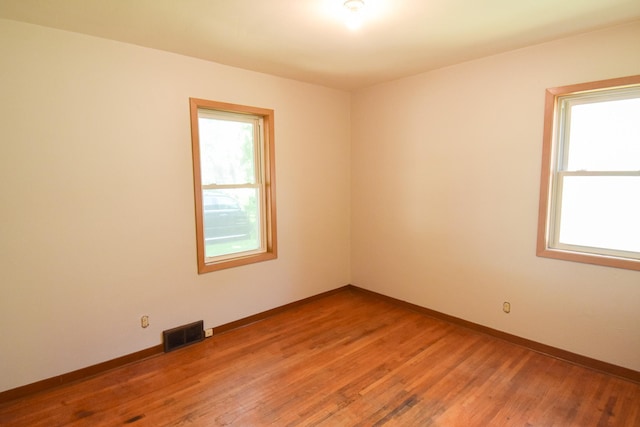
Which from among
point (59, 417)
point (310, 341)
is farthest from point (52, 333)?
point (310, 341)

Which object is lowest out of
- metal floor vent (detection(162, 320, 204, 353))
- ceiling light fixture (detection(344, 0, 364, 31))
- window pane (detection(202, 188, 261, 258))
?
metal floor vent (detection(162, 320, 204, 353))

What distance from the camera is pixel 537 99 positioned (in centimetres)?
290

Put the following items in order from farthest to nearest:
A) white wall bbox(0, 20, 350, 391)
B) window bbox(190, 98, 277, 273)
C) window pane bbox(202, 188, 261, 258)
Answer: window pane bbox(202, 188, 261, 258)
window bbox(190, 98, 277, 273)
white wall bbox(0, 20, 350, 391)

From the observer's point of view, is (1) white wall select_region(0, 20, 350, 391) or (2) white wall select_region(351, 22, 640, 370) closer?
(1) white wall select_region(0, 20, 350, 391)

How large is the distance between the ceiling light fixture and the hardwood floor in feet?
8.47

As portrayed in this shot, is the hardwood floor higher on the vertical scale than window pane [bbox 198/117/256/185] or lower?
lower

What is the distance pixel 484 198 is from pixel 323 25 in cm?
214

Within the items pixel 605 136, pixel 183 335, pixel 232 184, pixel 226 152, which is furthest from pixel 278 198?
pixel 605 136

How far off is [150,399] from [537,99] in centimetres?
A: 383

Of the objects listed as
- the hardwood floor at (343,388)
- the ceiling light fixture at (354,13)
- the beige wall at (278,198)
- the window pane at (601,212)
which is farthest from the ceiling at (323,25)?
the hardwood floor at (343,388)

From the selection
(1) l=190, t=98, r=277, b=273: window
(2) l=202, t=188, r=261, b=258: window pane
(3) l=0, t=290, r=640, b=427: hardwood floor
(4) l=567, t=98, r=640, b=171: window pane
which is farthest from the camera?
(2) l=202, t=188, r=261, b=258: window pane

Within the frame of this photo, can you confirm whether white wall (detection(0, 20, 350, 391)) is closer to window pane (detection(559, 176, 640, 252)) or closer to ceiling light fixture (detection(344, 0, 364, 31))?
ceiling light fixture (detection(344, 0, 364, 31))

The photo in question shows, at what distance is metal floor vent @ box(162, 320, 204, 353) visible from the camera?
309 cm

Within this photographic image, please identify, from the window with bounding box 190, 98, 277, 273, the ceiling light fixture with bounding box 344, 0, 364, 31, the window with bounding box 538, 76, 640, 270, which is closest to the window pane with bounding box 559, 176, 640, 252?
the window with bounding box 538, 76, 640, 270
